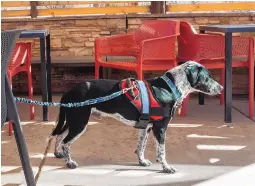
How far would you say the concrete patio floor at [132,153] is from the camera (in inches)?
122

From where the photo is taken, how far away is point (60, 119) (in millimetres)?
3393

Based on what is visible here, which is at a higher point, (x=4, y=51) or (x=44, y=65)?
(x=4, y=51)

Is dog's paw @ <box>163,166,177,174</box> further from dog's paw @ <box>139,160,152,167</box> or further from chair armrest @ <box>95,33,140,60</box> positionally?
chair armrest @ <box>95,33,140,60</box>

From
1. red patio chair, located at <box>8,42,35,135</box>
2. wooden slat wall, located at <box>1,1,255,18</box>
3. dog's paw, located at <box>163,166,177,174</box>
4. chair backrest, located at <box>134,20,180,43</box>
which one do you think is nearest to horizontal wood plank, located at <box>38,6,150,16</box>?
wooden slat wall, located at <box>1,1,255,18</box>

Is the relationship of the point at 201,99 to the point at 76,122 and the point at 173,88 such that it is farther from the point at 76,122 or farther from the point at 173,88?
the point at 76,122

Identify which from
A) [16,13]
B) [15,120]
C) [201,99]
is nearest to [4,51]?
[15,120]

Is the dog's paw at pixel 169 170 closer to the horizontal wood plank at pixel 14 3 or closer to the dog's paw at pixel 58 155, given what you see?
the dog's paw at pixel 58 155

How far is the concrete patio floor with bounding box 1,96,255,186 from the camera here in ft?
10.2

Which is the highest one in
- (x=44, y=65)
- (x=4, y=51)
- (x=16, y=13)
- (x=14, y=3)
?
(x=14, y=3)

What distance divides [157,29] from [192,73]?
1957mm

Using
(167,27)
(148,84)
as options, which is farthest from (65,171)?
(167,27)

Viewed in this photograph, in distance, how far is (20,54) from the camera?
15.0ft

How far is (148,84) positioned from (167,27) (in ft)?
6.26

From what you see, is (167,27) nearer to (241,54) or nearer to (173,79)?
(241,54)
